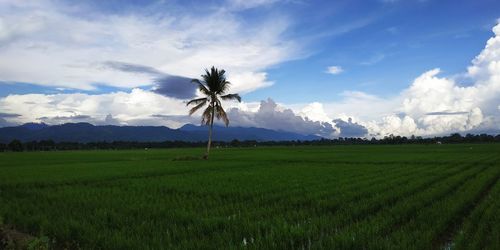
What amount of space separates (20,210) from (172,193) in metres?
5.10

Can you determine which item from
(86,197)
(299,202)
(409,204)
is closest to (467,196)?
(409,204)

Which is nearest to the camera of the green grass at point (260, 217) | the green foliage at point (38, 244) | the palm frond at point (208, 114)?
the green foliage at point (38, 244)

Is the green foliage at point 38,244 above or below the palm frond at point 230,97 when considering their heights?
below

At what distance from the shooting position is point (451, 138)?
191 metres

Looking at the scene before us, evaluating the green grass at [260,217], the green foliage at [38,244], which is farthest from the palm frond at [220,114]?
the green foliage at [38,244]

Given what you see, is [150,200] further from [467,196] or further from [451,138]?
[451,138]

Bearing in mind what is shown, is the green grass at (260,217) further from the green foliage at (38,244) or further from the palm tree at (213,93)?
the palm tree at (213,93)

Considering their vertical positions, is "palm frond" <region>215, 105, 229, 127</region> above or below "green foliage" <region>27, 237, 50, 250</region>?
above

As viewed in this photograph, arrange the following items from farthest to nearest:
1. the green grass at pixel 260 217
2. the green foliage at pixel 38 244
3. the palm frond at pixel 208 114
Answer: the palm frond at pixel 208 114, the green grass at pixel 260 217, the green foliage at pixel 38 244

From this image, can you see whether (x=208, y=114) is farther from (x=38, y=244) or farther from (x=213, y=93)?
(x=38, y=244)

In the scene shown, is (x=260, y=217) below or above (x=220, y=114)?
below

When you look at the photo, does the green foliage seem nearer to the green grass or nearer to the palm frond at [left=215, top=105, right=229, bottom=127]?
the green grass

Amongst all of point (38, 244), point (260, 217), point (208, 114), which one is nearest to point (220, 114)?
point (208, 114)

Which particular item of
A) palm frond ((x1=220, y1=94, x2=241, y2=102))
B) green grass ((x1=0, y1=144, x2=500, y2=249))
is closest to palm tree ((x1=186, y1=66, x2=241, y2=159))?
palm frond ((x1=220, y1=94, x2=241, y2=102))
